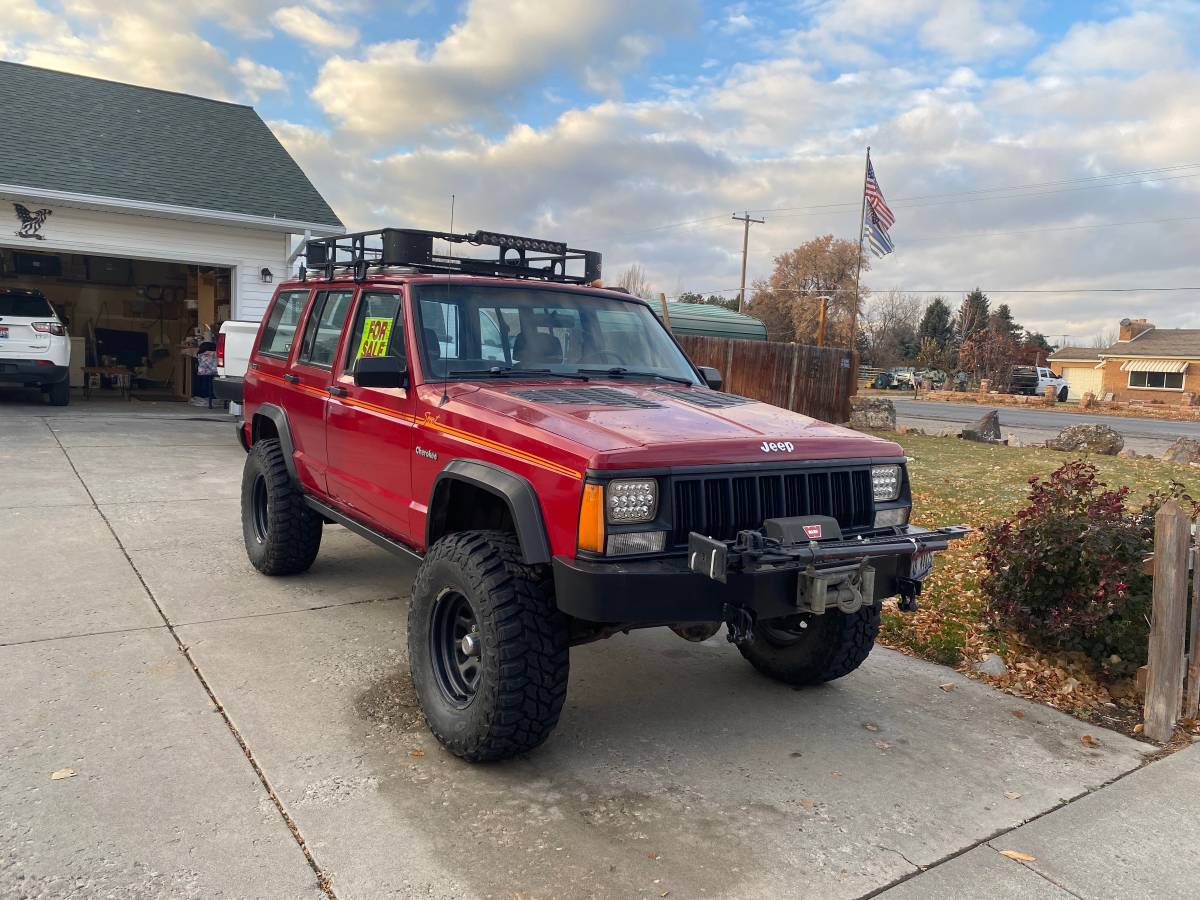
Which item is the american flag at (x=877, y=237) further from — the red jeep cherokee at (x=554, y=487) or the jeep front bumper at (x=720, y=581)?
the jeep front bumper at (x=720, y=581)

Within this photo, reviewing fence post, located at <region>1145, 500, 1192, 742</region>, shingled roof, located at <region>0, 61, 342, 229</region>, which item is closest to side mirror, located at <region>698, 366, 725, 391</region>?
fence post, located at <region>1145, 500, 1192, 742</region>

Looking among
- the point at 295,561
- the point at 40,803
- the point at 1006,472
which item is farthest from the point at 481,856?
the point at 1006,472

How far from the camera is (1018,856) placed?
10.2 ft

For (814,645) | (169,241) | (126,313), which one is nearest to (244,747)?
(814,645)

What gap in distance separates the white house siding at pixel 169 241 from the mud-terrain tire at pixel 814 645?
1321 cm

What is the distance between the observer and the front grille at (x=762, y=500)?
3.29 meters

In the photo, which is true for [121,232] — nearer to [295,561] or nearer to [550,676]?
[295,561]

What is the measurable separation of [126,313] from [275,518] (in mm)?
17004

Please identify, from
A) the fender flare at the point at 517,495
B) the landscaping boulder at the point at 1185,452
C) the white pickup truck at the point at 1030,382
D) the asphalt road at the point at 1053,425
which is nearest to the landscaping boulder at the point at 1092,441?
the landscaping boulder at the point at 1185,452

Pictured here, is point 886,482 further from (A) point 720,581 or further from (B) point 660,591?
(B) point 660,591

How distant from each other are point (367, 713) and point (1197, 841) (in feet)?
10.7

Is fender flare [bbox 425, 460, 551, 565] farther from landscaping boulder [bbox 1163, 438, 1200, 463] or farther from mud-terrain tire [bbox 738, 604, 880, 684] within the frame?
landscaping boulder [bbox 1163, 438, 1200, 463]

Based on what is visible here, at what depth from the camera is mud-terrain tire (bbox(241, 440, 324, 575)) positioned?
5.52 meters

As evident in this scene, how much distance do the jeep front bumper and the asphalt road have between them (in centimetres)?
1736
